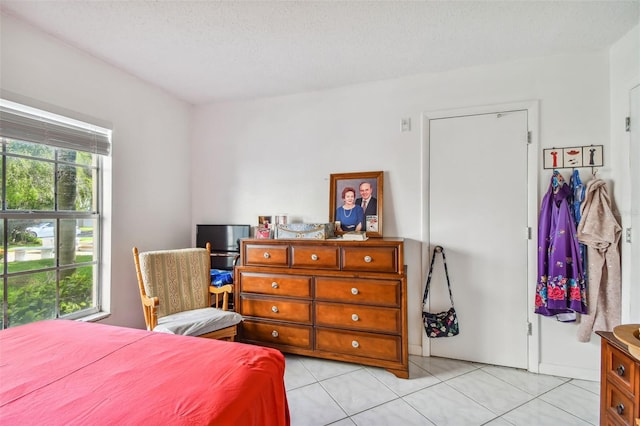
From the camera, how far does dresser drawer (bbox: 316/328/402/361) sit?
2.35m

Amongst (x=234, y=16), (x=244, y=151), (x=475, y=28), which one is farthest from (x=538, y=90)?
(x=244, y=151)

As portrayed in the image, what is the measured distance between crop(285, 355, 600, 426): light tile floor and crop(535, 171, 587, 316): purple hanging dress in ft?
1.90

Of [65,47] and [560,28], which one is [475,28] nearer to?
[560,28]

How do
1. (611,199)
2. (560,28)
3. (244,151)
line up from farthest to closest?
(244,151)
(611,199)
(560,28)

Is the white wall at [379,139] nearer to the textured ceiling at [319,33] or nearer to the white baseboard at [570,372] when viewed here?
the white baseboard at [570,372]

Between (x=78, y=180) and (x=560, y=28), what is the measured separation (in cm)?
387

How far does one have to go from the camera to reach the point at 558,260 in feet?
7.51

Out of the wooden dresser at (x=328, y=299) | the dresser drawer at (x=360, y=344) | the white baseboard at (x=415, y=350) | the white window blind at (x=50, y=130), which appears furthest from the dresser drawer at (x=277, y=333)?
the white window blind at (x=50, y=130)

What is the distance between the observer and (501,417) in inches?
74.2

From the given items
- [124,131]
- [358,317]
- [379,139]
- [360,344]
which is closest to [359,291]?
[358,317]

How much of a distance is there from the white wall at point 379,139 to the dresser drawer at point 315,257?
22.5 inches

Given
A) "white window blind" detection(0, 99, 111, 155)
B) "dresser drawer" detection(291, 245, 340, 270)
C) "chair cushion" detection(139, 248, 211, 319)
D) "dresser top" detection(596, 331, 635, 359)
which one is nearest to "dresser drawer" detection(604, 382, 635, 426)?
"dresser top" detection(596, 331, 635, 359)

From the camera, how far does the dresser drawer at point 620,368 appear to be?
139 centimetres

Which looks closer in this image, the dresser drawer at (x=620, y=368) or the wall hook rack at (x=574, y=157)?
the dresser drawer at (x=620, y=368)
